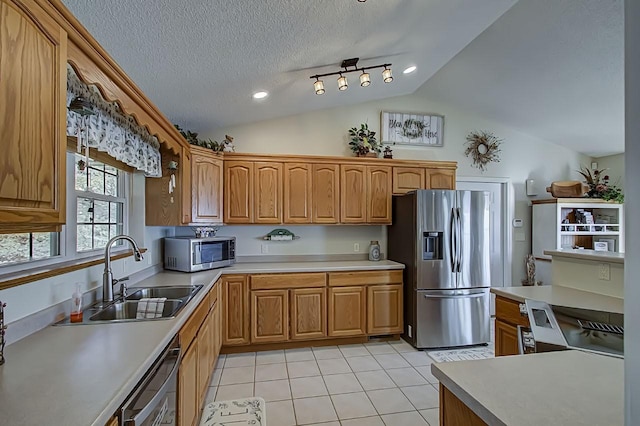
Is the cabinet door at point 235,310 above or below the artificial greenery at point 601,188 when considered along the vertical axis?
below

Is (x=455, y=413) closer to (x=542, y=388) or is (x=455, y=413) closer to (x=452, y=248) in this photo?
(x=542, y=388)

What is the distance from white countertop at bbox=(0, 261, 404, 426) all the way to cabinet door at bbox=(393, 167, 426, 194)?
2892 millimetres

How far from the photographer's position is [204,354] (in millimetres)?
2334

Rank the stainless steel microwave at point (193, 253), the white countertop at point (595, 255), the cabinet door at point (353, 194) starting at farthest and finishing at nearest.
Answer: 1. the cabinet door at point (353, 194)
2. the stainless steel microwave at point (193, 253)
3. the white countertop at point (595, 255)

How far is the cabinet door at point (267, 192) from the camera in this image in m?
3.62

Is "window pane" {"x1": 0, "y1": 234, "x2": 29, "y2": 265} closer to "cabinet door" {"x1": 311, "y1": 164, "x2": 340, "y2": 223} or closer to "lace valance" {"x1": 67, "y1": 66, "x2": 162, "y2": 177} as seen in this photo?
"lace valance" {"x1": 67, "y1": 66, "x2": 162, "y2": 177}

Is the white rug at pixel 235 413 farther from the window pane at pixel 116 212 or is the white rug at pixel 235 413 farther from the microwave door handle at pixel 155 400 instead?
the window pane at pixel 116 212

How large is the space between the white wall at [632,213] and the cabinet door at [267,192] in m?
3.29

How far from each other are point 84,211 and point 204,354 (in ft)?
4.29

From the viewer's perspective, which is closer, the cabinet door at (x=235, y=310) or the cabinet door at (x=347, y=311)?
the cabinet door at (x=235, y=310)

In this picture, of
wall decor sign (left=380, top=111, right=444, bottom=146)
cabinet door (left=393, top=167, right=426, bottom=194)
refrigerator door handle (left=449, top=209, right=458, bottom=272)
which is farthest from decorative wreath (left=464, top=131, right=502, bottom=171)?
refrigerator door handle (left=449, top=209, right=458, bottom=272)

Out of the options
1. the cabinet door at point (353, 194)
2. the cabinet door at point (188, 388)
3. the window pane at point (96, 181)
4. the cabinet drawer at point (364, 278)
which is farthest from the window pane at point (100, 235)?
the cabinet door at point (353, 194)

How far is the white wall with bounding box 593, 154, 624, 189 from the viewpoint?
4.78m

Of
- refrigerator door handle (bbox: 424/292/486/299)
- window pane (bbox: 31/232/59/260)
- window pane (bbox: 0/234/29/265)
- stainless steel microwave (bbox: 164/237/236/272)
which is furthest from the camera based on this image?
refrigerator door handle (bbox: 424/292/486/299)
